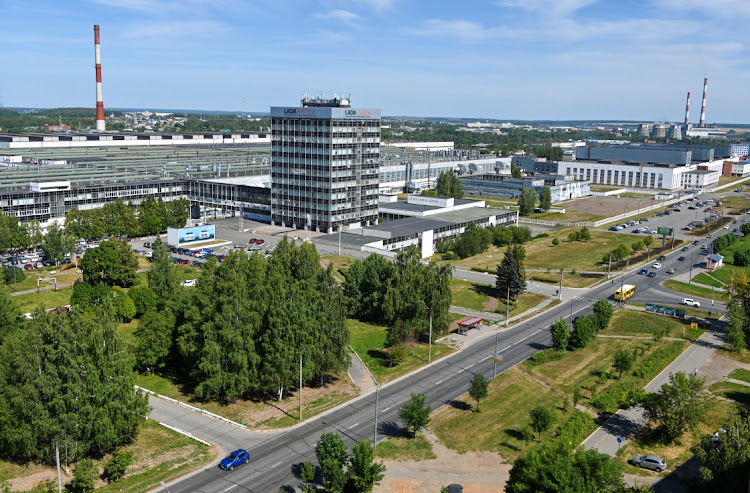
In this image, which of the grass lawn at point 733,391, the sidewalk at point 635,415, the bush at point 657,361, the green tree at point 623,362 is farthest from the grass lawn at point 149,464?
the grass lawn at point 733,391

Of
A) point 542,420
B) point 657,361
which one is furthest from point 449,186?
point 542,420

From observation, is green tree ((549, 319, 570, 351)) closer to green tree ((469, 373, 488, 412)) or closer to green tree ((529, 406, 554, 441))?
green tree ((469, 373, 488, 412))

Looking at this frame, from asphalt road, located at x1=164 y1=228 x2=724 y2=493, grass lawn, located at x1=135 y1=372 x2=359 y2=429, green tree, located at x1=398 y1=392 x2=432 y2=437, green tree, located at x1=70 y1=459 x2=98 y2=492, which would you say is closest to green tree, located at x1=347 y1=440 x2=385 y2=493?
asphalt road, located at x1=164 y1=228 x2=724 y2=493

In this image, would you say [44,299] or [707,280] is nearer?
[44,299]

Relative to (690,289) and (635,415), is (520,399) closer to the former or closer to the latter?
(635,415)

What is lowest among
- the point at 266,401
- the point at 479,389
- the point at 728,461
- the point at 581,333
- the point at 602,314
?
the point at 266,401

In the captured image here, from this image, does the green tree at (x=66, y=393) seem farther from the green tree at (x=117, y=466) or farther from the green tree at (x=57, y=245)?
the green tree at (x=57, y=245)
